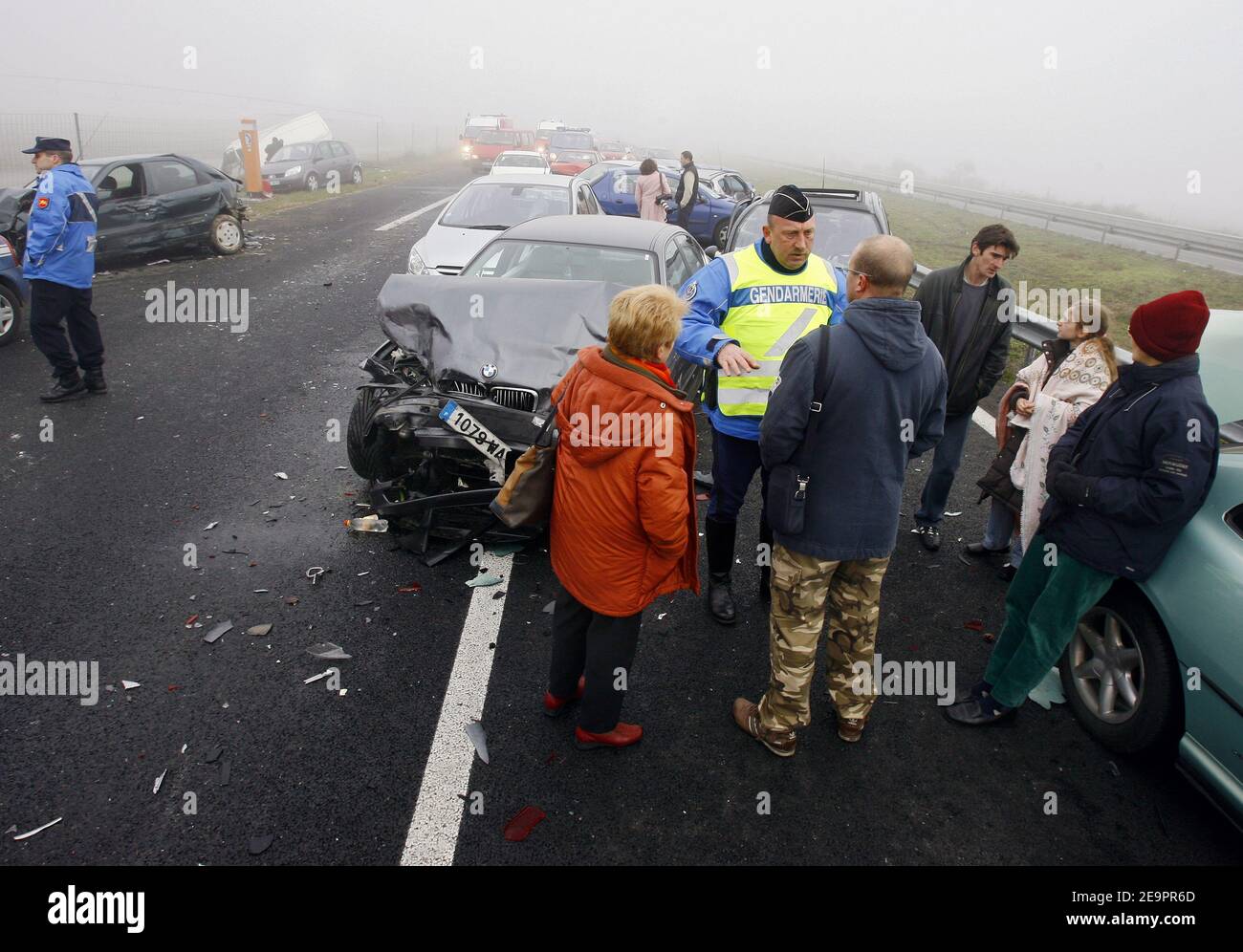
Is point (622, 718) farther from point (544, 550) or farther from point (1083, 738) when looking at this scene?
point (1083, 738)

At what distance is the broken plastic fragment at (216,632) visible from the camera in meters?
3.77

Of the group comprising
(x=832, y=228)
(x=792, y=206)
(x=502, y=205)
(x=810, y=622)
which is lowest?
(x=810, y=622)

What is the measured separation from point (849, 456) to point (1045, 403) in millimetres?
1789

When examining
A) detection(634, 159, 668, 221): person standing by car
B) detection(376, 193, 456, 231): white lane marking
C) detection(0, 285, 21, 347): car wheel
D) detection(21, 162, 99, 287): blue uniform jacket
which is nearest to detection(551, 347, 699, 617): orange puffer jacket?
detection(21, 162, 99, 287): blue uniform jacket

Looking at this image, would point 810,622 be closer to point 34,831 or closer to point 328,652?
point 328,652

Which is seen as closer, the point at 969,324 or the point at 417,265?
the point at 969,324

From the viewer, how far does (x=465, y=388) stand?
179 inches

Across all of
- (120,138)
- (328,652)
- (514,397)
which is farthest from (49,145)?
(120,138)

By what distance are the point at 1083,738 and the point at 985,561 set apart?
1577 mm

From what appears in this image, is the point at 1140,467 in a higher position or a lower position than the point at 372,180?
lower

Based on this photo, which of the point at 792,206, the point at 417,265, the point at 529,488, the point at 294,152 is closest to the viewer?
the point at 529,488
